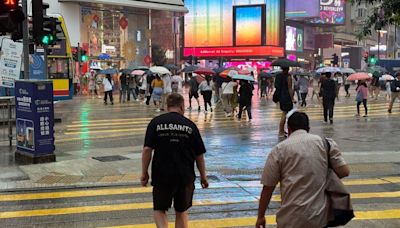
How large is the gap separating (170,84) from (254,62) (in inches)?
1970

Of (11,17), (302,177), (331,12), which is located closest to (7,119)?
(11,17)

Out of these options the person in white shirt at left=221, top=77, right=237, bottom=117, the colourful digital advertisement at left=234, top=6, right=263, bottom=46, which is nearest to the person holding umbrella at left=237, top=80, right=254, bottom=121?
the person in white shirt at left=221, top=77, right=237, bottom=117

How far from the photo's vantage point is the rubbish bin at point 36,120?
10219 millimetres

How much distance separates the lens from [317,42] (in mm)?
89625

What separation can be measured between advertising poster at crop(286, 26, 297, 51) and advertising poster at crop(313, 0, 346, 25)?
7.87m

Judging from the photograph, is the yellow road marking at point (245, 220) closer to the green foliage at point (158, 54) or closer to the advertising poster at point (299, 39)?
the green foliage at point (158, 54)

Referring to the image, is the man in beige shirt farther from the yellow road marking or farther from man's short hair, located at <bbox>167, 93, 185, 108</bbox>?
the yellow road marking

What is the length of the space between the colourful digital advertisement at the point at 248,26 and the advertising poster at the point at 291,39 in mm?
6987

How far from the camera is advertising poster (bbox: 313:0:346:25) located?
85875 millimetres

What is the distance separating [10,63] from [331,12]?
79338 mm

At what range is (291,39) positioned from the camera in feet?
259

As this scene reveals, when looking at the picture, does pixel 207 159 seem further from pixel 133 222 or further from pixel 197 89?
pixel 197 89

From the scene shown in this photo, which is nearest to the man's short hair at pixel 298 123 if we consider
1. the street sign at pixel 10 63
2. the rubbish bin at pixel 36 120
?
the rubbish bin at pixel 36 120

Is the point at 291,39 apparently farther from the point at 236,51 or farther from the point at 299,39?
the point at 236,51
